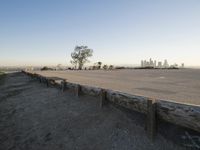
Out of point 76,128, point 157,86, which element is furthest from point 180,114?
point 157,86

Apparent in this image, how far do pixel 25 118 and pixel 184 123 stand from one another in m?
7.11

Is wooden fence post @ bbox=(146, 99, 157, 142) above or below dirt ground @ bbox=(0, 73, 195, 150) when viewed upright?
above

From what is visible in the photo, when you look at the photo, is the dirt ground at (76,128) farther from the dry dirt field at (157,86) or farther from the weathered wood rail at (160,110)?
the dry dirt field at (157,86)

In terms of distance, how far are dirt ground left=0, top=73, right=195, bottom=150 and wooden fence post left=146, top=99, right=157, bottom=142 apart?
0.45 ft

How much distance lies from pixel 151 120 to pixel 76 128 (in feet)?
8.99

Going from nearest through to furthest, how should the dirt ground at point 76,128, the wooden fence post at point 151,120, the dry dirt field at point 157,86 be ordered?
the wooden fence post at point 151,120
the dirt ground at point 76,128
the dry dirt field at point 157,86

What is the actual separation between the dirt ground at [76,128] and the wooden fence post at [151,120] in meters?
0.14

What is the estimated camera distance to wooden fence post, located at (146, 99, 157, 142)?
4953 mm

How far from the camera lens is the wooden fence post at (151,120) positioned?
495 cm

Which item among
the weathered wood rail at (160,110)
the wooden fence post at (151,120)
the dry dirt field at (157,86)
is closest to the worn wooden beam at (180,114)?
the weathered wood rail at (160,110)

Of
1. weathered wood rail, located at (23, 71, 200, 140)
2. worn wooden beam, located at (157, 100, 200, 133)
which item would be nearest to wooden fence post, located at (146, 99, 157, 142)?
weathered wood rail, located at (23, 71, 200, 140)

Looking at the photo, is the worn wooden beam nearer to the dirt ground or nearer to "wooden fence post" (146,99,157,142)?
"wooden fence post" (146,99,157,142)

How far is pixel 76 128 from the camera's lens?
660 cm

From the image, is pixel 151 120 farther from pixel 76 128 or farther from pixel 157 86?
pixel 157 86
